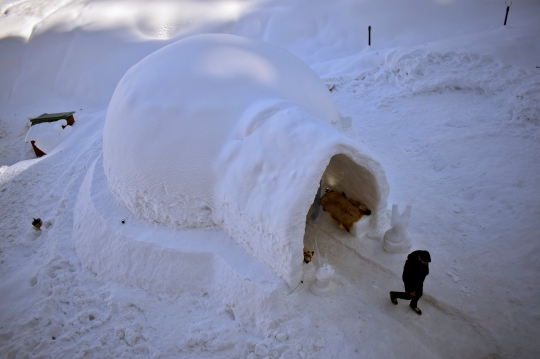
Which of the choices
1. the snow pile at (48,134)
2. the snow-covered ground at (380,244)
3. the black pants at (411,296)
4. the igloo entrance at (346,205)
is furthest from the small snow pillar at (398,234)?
the snow pile at (48,134)

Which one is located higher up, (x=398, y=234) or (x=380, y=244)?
(x=398, y=234)

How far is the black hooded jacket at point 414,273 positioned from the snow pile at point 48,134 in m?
9.23

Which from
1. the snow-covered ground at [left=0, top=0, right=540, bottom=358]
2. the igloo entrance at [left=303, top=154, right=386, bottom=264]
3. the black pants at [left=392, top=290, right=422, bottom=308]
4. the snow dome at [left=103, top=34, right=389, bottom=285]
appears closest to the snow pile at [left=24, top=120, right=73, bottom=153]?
the snow-covered ground at [left=0, top=0, right=540, bottom=358]

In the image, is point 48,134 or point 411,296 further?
point 48,134

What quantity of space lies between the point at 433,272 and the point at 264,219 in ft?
7.53

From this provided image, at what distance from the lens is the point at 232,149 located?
14.8 ft

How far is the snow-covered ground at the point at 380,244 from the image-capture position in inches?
161

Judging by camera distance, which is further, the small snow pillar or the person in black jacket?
the small snow pillar

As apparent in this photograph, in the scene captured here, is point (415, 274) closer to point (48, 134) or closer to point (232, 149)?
point (232, 149)

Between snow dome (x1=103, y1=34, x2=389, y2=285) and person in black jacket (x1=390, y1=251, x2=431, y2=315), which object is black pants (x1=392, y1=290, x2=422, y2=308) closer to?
person in black jacket (x1=390, y1=251, x2=431, y2=315)

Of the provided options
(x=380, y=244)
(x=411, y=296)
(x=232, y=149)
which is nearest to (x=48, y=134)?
(x=232, y=149)

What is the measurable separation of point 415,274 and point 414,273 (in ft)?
0.05

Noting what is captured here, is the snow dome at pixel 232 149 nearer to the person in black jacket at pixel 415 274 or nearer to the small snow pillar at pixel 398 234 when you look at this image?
the small snow pillar at pixel 398 234

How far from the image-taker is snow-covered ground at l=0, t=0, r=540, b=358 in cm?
408
